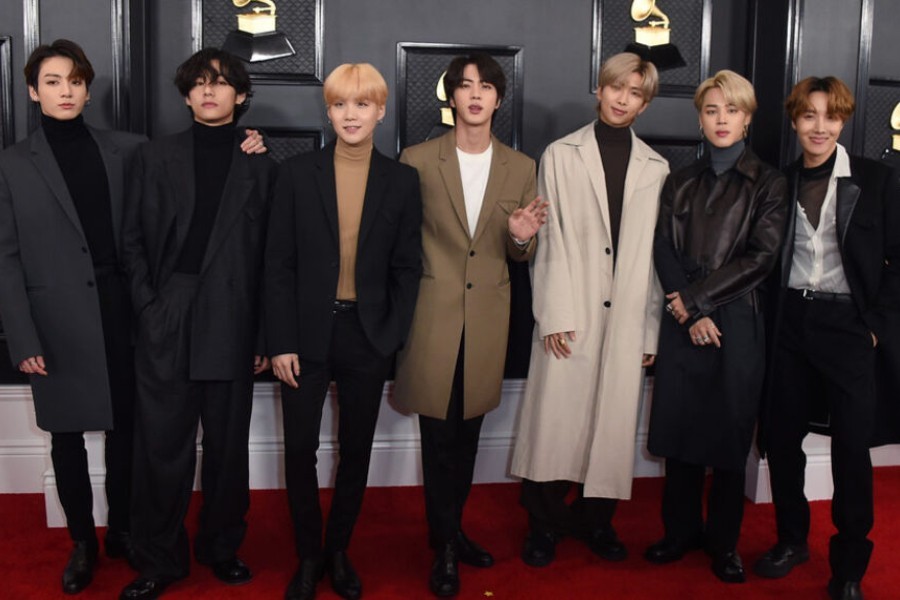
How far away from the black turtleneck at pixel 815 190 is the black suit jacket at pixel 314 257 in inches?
49.9

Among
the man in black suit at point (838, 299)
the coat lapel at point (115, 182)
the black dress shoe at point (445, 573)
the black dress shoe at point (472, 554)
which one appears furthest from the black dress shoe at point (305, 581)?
the man in black suit at point (838, 299)

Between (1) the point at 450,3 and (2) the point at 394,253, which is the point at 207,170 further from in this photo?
(1) the point at 450,3

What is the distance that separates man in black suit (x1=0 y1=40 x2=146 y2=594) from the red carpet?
11.2 inches

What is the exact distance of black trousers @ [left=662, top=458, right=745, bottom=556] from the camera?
256 centimetres

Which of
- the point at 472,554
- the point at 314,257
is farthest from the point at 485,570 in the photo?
the point at 314,257

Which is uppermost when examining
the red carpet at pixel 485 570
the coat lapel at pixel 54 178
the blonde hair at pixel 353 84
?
the blonde hair at pixel 353 84

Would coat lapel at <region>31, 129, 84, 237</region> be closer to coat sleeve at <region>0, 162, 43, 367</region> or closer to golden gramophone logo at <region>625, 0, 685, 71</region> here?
coat sleeve at <region>0, 162, 43, 367</region>

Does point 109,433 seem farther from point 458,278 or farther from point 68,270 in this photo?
point 458,278

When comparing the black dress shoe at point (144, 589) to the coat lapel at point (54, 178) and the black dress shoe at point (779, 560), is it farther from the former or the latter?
the black dress shoe at point (779, 560)

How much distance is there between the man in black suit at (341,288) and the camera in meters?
2.27

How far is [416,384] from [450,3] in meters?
1.58

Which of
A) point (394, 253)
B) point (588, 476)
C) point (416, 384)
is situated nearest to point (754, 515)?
point (588, 476)

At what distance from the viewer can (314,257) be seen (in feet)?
7.43

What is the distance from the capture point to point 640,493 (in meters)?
3.26
